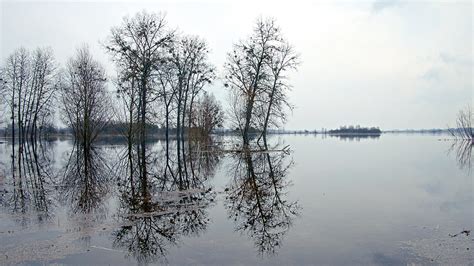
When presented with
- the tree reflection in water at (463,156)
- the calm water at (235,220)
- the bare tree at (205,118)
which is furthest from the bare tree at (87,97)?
the tree reflection in water at (463,156)

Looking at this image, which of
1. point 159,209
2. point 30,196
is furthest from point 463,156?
point 30,196

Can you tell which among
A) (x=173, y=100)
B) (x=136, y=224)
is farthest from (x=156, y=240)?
(x=173, y=100)

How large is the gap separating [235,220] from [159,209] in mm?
1940

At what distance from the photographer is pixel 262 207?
9070 mm

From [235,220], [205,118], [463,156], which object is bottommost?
[235,220]

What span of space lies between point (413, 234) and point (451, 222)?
1.50 metres

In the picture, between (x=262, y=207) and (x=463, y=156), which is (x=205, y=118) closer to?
(x=463, y=156)

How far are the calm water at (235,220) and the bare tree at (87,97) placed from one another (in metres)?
18.4

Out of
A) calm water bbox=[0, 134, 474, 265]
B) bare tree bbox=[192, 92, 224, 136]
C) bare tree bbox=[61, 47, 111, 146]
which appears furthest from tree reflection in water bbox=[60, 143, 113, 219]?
bare tree bbox=[192, 92, 224, 136]

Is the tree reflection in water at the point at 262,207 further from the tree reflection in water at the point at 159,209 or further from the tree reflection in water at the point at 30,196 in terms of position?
the tree reflection in water at the point at 30,196

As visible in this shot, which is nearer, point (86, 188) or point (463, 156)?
point (86, 188)

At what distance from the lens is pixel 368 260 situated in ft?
18.0

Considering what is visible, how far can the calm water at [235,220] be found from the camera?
18.9 feet

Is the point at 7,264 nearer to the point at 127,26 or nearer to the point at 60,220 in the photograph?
the point at 60,220
